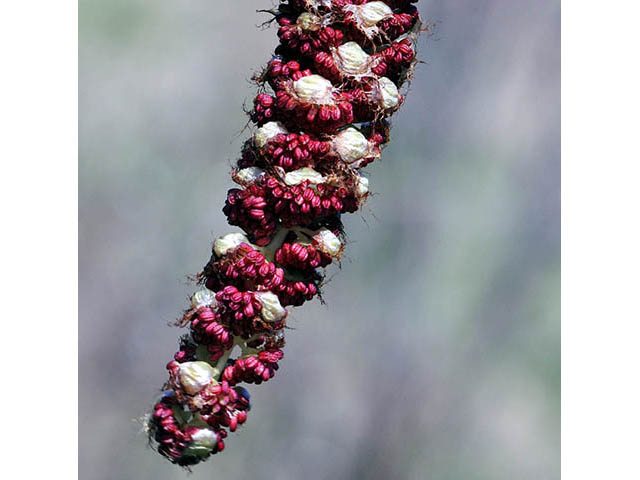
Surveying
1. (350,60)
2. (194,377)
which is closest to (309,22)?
(350,60)

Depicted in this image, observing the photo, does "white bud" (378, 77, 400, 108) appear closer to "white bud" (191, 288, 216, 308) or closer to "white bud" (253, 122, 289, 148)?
"white bud" (253, 122, 289, 148)

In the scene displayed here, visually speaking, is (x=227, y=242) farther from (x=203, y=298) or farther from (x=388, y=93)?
(x=388, y=93)

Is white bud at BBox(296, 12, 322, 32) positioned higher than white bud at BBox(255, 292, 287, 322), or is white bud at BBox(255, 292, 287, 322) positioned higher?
white bud at BBox(296, 12, 322, 32)

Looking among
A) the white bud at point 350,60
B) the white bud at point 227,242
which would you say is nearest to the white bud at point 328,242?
the white bud at point 227,242

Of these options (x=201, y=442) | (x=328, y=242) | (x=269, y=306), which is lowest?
(x=201, y=442)

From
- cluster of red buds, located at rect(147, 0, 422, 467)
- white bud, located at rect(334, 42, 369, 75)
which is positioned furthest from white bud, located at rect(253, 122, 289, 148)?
white bud, located at rect(334, 42, 369, 75)

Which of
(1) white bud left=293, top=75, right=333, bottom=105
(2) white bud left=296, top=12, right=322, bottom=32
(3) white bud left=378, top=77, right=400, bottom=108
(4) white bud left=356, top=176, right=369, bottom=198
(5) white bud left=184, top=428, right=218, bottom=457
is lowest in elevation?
(5) white bud left=184, top=428, right=218, bottom=457

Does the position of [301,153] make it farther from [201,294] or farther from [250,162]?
[201,294]

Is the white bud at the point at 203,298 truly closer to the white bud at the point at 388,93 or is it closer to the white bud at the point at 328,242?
the white bud at the point at 328,242
